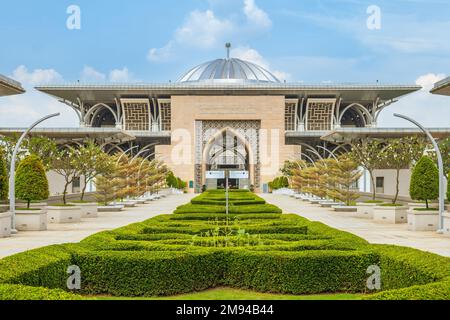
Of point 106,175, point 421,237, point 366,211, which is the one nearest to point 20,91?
point 106,175

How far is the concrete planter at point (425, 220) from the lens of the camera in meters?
19.2

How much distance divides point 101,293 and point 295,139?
65.1m

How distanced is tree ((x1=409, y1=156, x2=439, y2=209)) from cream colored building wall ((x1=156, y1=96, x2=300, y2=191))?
47015mm

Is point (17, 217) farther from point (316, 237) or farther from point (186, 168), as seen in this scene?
point (186, 168)

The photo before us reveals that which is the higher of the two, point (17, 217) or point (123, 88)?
point (123, 88)

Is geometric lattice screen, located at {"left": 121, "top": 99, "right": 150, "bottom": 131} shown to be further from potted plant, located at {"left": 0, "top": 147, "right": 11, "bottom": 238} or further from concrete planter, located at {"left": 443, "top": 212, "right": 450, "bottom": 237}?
concrete planter, located at {"left": 443, "top": 212, "right": 450, "bottom": 237}

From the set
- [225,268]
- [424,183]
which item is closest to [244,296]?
[225,268]

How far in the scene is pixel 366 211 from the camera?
25922 millimetres

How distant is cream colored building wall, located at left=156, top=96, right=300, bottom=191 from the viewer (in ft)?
221

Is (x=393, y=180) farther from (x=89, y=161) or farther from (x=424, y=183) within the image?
(x=89, y=161)

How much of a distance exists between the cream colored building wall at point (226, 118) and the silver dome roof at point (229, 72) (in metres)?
14.8

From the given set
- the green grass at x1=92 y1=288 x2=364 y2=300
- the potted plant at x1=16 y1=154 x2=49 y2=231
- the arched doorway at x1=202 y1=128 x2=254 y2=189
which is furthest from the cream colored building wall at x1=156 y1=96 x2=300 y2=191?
the green grass at x1=92 y1=288 x2=364 y2=300

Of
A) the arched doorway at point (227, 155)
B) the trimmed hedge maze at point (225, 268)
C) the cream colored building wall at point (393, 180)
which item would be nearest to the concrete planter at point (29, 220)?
the trimmed hedge maze at point (225, 268)

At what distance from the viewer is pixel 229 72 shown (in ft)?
282
